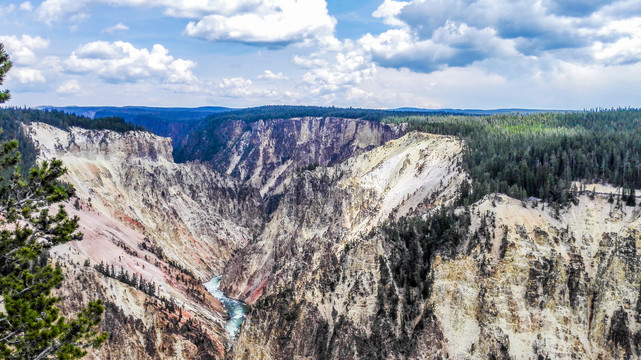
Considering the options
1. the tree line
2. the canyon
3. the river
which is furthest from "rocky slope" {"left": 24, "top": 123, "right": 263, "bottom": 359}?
the tree line

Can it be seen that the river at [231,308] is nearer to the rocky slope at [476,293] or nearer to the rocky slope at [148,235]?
the rocky slope at [148,235]

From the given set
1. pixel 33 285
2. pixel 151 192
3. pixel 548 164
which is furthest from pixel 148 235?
pixel 33 285

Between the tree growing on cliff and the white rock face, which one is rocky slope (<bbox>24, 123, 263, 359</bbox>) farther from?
the tree growing on cliff

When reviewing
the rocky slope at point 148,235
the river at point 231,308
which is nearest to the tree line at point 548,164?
the rocky slope at point 148,235

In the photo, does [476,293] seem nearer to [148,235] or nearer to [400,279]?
[400,279]

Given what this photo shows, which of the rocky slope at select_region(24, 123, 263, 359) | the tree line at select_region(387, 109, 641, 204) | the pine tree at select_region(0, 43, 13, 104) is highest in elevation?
the pine tree at select_region(0, 43, 13, 104)

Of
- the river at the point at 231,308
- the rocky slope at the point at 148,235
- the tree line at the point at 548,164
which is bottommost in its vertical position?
the river at the point at 231,308

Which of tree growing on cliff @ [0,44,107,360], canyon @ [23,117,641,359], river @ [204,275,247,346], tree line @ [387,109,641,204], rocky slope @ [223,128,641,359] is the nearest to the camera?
tree growing on cliff @ [0,44,107,360]
